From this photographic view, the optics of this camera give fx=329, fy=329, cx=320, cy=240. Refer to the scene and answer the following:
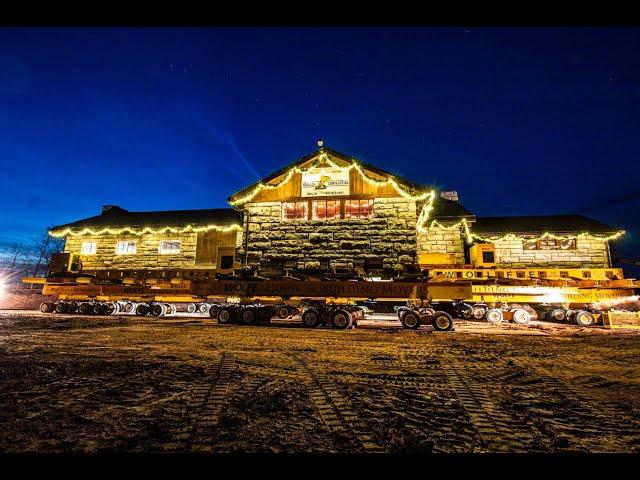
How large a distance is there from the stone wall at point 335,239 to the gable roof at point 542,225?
1005cm

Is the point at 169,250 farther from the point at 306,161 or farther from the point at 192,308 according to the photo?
the point at 306,161

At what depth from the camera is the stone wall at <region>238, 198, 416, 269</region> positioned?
54.0 ft

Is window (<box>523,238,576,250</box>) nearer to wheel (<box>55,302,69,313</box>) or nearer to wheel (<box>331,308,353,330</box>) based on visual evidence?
wheel (<box>331,308,353,330</box>)

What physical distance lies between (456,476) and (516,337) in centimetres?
1176

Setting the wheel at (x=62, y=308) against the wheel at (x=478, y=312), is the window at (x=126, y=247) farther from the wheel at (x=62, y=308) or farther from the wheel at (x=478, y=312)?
the wheel at (x=478, y=312)

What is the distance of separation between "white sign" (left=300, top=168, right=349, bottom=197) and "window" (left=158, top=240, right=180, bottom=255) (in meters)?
11.6

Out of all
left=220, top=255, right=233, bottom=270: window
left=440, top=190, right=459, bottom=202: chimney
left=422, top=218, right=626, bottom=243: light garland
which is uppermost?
left=440, top=190, right=459, bottom=202: chimney

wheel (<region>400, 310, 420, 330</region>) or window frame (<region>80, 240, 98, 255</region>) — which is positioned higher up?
window frame (<region>80, 240, 98, 255</region>)

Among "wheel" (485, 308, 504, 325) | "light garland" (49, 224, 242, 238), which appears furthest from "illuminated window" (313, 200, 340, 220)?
"wheel" (485, 308, 504, 325)

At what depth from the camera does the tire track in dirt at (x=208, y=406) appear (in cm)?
313

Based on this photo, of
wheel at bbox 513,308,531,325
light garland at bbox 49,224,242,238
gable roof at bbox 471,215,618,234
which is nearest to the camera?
wheel at bbox 513,308,531,325

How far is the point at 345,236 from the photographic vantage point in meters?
17.0

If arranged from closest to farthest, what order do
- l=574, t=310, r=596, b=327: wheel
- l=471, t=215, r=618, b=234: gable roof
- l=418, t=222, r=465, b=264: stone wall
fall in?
l=574, t=310, r=596, b=327: wheel
l=418, t=222, r=465, b=264: stone wall
l=471, t=215, r=618, b=234: gable roof

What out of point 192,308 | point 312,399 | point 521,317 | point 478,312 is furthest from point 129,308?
point 521,317
